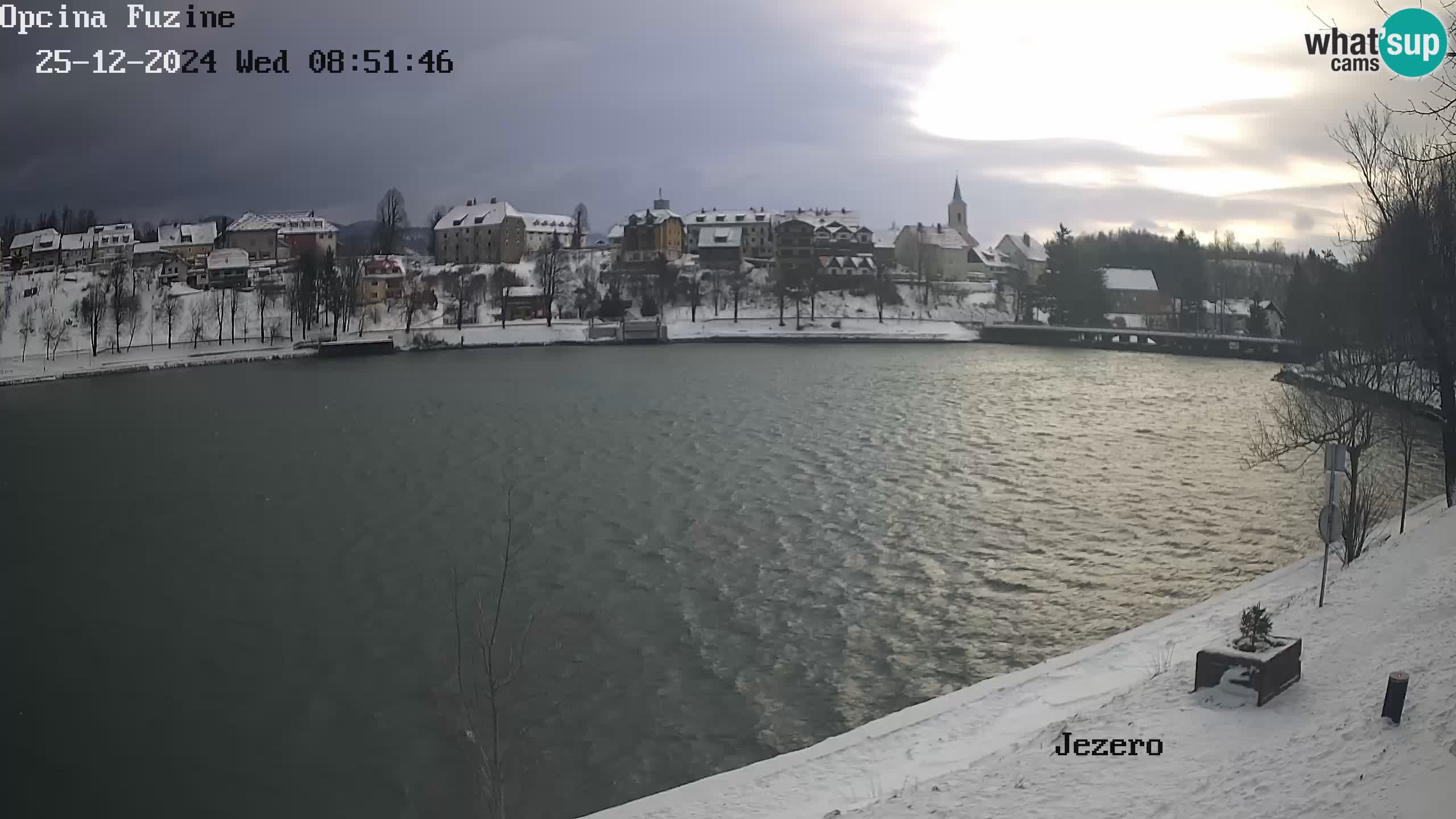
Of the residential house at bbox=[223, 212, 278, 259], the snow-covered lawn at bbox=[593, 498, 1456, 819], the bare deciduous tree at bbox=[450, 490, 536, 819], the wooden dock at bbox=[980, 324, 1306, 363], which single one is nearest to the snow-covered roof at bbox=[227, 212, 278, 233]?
the residential house at bbox=[223, 212, 278, 259]

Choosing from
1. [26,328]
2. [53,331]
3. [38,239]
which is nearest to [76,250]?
[38,239]

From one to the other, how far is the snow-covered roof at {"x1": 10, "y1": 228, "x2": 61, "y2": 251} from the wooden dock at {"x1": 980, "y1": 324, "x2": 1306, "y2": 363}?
93.7 m

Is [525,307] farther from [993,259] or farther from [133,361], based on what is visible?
[993,259]

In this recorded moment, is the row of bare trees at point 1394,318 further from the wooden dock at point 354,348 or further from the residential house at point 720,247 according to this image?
the residential house at point 720,247

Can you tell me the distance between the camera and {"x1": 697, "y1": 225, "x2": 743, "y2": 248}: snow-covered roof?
119 metres

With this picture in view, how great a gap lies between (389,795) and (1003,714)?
7.67m

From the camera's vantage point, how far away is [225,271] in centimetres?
10381

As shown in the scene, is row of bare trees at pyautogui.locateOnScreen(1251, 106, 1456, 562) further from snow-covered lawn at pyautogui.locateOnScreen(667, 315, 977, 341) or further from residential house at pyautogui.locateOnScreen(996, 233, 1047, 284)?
residential house at pyautogui.locateOnScreen(996, 233, 1047, 284)

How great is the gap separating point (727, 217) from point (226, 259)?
185ft

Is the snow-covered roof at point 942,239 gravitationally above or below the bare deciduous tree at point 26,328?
above

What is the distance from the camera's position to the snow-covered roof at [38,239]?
10244 centimetres

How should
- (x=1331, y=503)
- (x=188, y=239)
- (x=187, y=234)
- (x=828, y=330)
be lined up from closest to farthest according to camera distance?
(x=1331, y=503)
(x=828, y=330)
(x=188, y=239)
(x=187, y=234)

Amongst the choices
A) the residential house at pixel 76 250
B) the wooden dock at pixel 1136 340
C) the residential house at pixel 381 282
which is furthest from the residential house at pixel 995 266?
the residential house at pixel 76 250

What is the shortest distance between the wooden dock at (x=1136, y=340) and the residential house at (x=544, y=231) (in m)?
56.3
